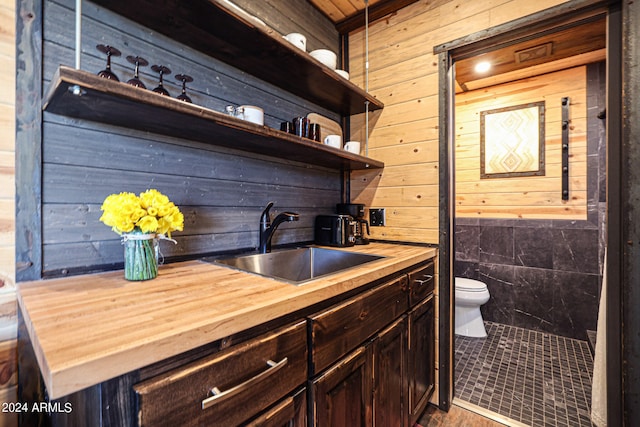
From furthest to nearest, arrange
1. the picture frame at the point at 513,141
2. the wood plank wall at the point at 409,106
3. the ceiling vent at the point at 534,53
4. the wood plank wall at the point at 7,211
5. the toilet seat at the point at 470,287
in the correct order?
the picture frame at the point at 513,141
the toilet seat at the point at 470,287
the ceiling vent at the point at 534,53
the wood plank wall at the point at 409,106
the wood plank wall at the point at 7,211

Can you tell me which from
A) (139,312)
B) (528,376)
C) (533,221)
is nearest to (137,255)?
(139,312)

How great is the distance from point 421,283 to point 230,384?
45.2 inches

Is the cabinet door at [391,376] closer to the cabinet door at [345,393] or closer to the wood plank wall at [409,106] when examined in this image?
the cabinet door at [345,393]

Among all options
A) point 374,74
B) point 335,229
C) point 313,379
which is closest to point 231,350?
point 313,379

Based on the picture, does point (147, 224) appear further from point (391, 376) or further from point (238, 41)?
point (391, 376)

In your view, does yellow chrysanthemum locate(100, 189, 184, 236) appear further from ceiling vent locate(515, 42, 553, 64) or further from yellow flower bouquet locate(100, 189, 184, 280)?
ceiling vent locate(515, 42, 553, 64)

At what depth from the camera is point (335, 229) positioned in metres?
1.74

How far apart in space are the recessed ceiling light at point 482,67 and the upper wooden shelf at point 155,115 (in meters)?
1.83

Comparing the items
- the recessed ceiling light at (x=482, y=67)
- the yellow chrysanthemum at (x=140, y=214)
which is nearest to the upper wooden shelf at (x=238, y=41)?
the yellow chrysanthemum at (x=140, y=214)

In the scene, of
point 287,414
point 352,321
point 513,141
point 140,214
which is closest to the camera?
point 287,414

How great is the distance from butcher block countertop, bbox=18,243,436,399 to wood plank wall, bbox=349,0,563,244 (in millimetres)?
936

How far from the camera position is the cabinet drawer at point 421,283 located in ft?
4.60

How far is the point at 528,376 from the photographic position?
6.33ft

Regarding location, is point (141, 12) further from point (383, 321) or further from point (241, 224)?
point (383, 321)
